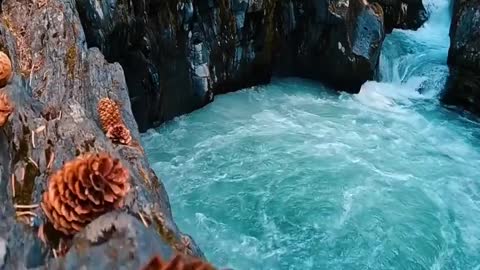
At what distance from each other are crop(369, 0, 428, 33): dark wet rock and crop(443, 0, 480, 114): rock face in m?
2.17

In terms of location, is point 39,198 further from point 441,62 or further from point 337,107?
point 441,62

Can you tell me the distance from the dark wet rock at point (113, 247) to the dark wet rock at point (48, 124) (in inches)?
1.1

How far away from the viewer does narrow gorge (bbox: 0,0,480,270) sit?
213cm

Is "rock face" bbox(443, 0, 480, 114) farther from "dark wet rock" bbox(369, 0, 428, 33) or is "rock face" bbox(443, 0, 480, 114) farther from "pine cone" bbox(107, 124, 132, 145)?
"pine cone" bbox(107, 124, 132, 145)

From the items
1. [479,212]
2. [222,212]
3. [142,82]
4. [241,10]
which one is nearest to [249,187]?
[222,212]

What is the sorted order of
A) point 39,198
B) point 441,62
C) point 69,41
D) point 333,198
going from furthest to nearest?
point 441,62 → point 333,198 → point 69,41 → point 39,198

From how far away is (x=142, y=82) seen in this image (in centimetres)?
964

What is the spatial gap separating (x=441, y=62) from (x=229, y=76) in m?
5.96

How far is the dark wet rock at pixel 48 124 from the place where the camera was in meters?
2.11

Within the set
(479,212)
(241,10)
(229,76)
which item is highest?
(241,10)

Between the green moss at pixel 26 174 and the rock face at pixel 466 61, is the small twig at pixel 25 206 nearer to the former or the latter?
the green moss at pixel 26 174

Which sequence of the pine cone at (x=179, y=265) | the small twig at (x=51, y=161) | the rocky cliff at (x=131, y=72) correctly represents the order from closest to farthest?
the pine cone at (x=179, y=265) → the rocky cliff at (x=131, y=72) → the small twig at (x=51, y=161)

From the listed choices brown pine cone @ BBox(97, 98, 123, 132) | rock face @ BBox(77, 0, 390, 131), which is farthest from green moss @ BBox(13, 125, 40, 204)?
rock face @ BBox(77, 0, 390, 131)

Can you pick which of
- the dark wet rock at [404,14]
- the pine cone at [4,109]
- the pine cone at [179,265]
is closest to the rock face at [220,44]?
the dark wet rock at [404,14]
